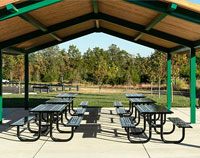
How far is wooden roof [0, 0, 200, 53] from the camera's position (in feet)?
19.6

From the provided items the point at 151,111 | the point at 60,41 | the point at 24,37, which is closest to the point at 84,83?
the point at 60,41

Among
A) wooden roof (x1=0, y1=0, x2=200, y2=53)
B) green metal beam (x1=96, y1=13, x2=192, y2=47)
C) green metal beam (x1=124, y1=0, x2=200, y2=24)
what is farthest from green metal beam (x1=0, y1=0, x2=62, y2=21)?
green metal beam (x1=96, y1=13, x2=192, y2=47)

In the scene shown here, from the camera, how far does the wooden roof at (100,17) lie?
5.97 metres

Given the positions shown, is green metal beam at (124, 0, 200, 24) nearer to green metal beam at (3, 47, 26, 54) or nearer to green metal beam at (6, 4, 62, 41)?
green metal beam at (6, 4, 62, 41)

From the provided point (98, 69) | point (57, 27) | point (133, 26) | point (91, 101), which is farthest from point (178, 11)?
point (98, 69)

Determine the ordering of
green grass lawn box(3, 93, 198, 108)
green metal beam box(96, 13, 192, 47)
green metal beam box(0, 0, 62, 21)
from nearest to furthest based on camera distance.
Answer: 1. green metal beam box(0, 0, 62, 21)
2. green metal beam box(96, 13, 192, 47)
3. green grass lawn box(3, 93, 198, 108)

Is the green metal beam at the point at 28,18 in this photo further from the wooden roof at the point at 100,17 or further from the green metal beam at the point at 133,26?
the green metal beam at the point at 133,26

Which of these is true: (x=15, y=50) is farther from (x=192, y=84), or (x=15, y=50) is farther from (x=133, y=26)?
(x=192, y=84)

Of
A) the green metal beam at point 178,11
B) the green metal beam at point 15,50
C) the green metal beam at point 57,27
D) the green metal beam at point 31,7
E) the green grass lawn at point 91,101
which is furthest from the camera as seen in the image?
the green grass lawn at point 91,101

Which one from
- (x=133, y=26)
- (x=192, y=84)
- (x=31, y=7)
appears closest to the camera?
(x=31, y=7)

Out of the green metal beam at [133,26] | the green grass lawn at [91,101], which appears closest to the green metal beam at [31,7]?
the green metal beam at [133,26]

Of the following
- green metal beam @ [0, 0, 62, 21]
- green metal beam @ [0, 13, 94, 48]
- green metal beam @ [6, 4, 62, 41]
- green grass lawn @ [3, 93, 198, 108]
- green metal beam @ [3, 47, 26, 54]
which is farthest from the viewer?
green grass lawn @ [3, 93, 198, 108]

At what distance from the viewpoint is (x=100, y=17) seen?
9.23m

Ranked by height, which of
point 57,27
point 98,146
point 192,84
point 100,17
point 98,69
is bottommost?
point 98,146
